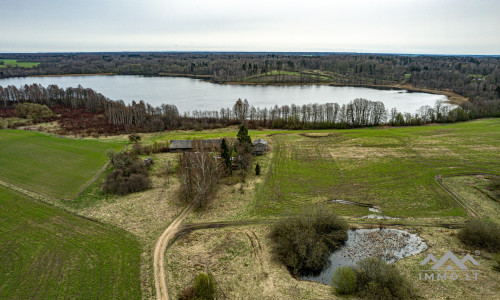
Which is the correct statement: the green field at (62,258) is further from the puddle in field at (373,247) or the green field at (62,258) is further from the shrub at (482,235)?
the shrub at (482,235)

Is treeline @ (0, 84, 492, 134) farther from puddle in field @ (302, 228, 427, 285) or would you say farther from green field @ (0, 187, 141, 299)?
puddle in field @ (302, 228, 427, 285)

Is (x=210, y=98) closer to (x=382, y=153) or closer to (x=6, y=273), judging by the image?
(x=382, y=153)

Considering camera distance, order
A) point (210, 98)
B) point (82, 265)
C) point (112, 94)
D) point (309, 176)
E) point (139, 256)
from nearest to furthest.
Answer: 1. point (82, 265)
2. point (139, 256)
3. point (309, 176)
4. point (210, 98)
5. point (112, 94)

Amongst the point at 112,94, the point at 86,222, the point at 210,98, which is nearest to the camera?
the point at 86,222

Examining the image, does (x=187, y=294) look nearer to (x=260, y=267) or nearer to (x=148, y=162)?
(x=260, y=267)

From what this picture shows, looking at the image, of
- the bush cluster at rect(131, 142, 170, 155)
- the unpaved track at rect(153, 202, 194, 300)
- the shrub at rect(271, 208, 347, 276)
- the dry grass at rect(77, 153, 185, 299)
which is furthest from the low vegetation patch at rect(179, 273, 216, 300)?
the bush cluster at rect(131, 142, 170, 155)

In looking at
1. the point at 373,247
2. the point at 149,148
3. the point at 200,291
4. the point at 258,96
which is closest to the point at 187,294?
the point at 200,291

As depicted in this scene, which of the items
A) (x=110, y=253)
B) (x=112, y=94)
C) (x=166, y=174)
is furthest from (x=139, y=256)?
(x=112, y=94)
